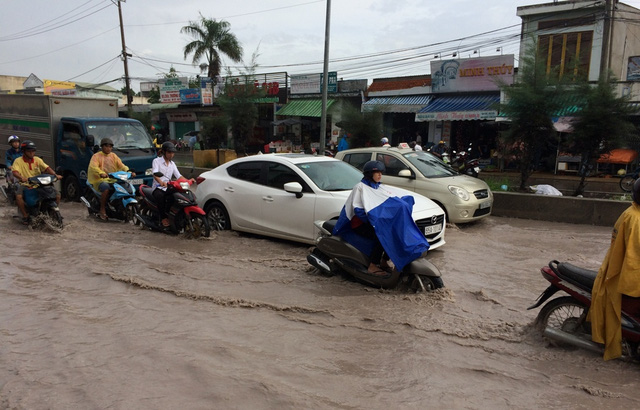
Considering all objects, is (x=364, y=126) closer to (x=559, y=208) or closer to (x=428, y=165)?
(x=428, y=165)

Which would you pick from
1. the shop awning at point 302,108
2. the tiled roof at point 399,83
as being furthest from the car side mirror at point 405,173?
the shop awning at point 302,108

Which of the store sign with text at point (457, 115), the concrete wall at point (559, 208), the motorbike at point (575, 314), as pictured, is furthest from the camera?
the store sign with text at point (457, 115)

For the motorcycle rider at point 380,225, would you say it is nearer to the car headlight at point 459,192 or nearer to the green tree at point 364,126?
the car headlight at point 459,192

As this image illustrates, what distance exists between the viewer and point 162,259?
7.36 m

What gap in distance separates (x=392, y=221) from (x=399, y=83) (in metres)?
20.9

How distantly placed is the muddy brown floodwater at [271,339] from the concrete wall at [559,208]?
9.77 feet

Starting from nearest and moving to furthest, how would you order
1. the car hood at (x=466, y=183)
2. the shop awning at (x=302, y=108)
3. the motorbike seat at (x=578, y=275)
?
the motorbike seat at (x=578, y=275) → the car hood at (x=466, y=183) → the shop awning at (x=302, y=108)

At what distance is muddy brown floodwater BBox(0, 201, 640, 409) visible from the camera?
11.6 feet

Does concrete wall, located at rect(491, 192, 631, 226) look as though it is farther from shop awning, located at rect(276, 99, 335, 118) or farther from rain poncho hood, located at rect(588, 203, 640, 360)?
shop awning, located at rect(276, 99, 335, 118)

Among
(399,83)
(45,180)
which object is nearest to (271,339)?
(45,180)

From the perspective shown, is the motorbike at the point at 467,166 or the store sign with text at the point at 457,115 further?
the store sign with text at the point at 457,115

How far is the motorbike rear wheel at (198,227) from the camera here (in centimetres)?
832

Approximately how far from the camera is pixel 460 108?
2130 centimetres

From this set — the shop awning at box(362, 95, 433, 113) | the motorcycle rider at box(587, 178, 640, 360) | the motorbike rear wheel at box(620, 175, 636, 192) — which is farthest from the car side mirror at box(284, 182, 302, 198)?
the shop awning at box(362, 95, 433, 113)
